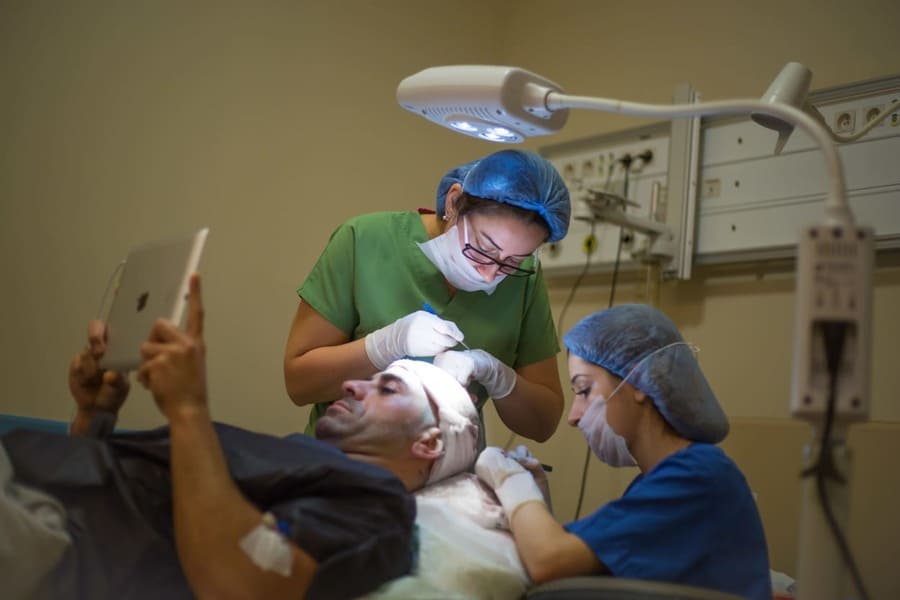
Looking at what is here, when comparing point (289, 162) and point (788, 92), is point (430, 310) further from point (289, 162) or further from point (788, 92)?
point (289, 162)

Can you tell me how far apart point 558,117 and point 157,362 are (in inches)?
33.2

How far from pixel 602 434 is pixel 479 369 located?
31 cm

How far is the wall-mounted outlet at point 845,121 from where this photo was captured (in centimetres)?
265

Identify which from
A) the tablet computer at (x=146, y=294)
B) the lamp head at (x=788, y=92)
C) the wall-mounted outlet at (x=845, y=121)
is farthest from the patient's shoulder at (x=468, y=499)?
the wall-mounted outlet at (x=845, y=121)

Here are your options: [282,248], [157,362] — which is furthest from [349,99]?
[157,362]

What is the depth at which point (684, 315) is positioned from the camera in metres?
2.98

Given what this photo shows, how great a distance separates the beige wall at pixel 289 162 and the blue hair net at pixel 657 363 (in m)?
0.67

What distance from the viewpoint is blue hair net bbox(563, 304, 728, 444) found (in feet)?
5.19

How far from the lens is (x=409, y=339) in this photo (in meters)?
1.75

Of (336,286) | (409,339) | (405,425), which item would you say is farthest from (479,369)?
(336,286)

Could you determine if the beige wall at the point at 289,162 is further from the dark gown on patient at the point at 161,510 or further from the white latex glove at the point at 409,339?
the dark gown on patient at the point at 161,510

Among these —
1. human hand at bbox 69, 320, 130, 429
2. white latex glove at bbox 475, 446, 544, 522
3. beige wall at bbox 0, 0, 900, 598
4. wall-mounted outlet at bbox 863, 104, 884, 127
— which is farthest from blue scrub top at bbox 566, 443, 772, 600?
wall-mounted outlet at bbox 863, 104, 884, 127

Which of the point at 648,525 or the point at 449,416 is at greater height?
the point at 449,416

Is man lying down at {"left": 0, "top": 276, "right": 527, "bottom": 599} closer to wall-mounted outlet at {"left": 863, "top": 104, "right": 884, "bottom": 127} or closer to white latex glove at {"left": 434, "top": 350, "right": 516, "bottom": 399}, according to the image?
white latex glove at {"left": 434, "top": 350, "right": 516, "bottom": 399}
